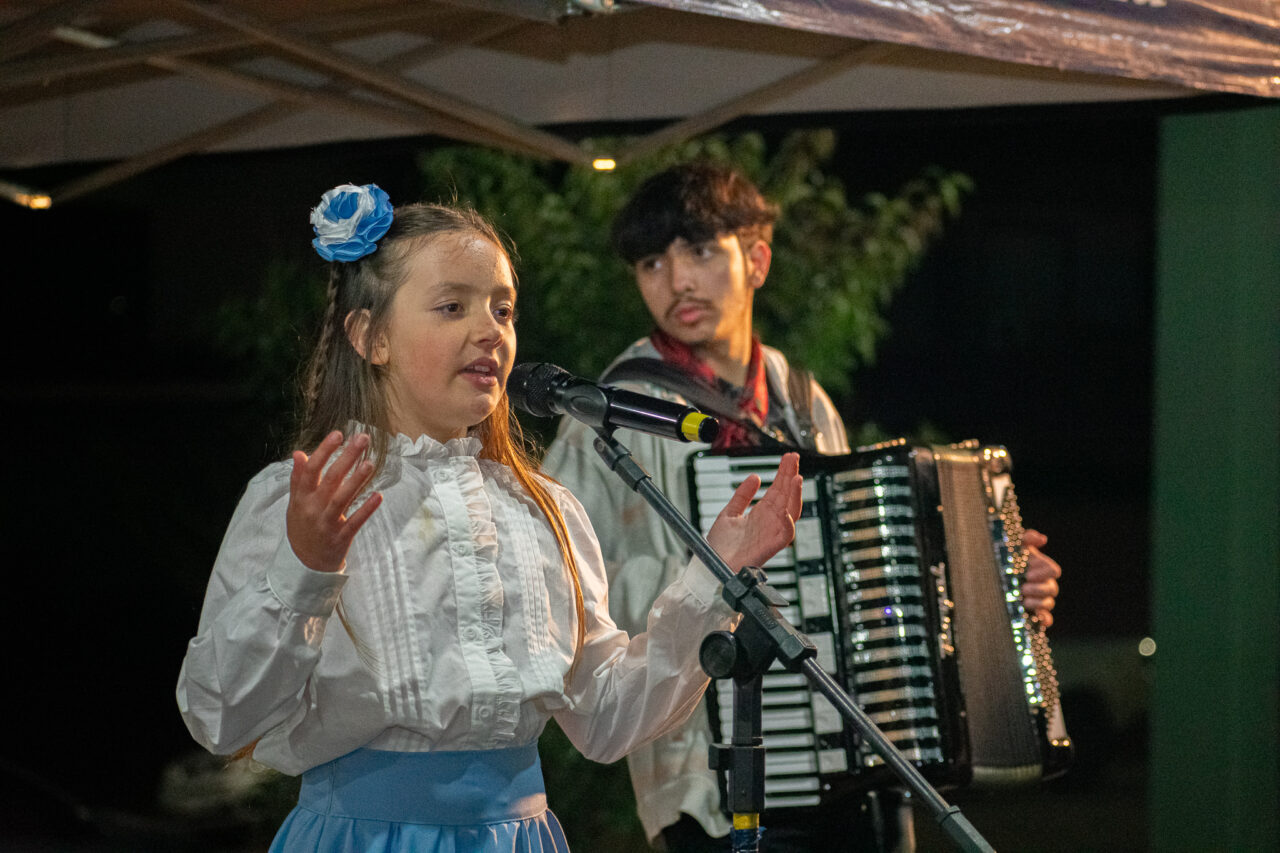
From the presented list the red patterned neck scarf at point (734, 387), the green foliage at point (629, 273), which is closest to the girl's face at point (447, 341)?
the red patterned neck scarf at point (734, 387)

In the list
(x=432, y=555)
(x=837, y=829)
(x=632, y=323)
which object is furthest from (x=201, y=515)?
(x=432, y=555)

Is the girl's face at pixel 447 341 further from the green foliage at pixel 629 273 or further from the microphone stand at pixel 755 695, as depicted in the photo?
the green foliage at pixel 629 273

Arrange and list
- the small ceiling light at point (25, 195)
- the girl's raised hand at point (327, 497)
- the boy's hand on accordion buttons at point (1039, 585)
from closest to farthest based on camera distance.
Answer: the girl's raised hand at point (327, 497), the boy's hand on accordion buttons at point (1039, 585), the small ceiling light at point (25, 195)

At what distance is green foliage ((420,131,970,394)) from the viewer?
5.06 metres

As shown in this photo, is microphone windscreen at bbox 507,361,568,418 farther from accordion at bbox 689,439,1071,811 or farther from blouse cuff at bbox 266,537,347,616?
accordion at bbox 689,439,1071,811

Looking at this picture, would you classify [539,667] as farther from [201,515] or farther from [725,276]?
[201,515]

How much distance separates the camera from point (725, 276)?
10.6 feet

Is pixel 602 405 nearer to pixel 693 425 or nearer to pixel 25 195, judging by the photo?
pixel 693 425

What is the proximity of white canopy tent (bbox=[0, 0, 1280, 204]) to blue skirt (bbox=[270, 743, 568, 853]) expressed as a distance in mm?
1770

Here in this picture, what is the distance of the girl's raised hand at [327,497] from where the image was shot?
162 cm

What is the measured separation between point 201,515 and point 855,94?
3717 mm

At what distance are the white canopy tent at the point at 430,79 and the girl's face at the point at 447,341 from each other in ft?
3.88

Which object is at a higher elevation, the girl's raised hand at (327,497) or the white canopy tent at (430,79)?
the white canopy tent at (430,79)

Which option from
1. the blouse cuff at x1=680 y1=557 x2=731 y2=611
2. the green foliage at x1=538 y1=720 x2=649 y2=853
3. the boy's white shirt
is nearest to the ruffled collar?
the blouse cuff at x1=680 y1=557 x2=731 y2=611
